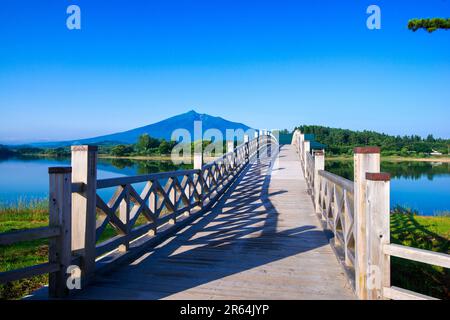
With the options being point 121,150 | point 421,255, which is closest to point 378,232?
point 421,255

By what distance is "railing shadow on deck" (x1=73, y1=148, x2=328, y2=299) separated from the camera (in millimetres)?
3340

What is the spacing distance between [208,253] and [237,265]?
63cm

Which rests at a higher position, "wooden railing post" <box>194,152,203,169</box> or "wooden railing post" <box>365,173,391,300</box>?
"wooden railing post" <box>194,152,203,169</box>

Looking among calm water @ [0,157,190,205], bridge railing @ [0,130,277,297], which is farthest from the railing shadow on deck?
calm water @ [0,157,190,205]

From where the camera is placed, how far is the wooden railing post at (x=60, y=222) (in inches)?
116

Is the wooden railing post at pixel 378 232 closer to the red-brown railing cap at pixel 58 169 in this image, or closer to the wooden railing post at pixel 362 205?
the wooden railing post at pixel 362 205

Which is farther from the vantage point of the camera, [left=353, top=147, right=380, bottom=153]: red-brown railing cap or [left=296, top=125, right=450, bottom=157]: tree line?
[left=296, top=125, right=450, bottom=157]: tree line

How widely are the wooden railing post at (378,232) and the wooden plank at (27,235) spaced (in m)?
2.83

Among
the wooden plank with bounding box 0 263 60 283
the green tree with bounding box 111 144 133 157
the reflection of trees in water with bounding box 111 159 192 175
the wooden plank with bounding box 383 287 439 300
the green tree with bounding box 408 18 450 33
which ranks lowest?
the reflection of trees in water with bounding box 111 159 192 175

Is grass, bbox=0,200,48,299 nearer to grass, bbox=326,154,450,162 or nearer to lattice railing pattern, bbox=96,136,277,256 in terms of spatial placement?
lattice railing pattern, bbox=96,136,277,256

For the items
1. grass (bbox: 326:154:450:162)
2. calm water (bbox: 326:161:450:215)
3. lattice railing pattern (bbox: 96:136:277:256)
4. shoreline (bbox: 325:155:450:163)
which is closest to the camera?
lattice railing pattern (bbox: 96:136:277:256)

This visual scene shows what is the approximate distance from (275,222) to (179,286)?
3.54m

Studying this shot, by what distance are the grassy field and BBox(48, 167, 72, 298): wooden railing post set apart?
1.60m

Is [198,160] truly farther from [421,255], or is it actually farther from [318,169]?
[421,255]
